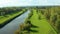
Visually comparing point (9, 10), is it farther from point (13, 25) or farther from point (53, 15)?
point (53, 15)

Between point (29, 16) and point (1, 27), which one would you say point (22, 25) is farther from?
point (1, 27)

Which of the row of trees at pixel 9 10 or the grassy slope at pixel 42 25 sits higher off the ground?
the row of trees at pixel 9 10

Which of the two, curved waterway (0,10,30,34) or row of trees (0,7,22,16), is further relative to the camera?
row of trees (0,7,22,16)

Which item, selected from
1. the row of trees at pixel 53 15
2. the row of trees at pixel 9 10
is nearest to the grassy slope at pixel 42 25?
the row of trees at pixel 53 15

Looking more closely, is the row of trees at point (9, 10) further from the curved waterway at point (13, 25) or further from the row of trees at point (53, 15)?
the row of trees at point (53, 15)

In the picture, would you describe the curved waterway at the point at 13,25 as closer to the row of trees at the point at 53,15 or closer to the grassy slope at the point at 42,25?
the grassy slope at the point at 42,25

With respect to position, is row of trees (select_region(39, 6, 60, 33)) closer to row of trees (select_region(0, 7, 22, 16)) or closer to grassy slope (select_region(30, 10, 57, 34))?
grassy slope (select_region(30, 10, 57, 34))

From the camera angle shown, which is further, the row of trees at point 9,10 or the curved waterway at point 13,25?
the row of trees at point 9,10

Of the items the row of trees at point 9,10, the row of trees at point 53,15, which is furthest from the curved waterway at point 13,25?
the row of trees at point 53,15

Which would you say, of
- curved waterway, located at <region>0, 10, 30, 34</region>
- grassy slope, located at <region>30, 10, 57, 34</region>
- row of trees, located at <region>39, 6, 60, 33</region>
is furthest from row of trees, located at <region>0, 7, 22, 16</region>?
row of trees, located at <region>39, 6, 60, 33</region>

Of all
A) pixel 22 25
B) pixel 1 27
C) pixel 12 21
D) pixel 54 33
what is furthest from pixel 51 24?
pixel 1 27

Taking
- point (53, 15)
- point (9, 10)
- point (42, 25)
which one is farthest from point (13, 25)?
point (53, 15)
